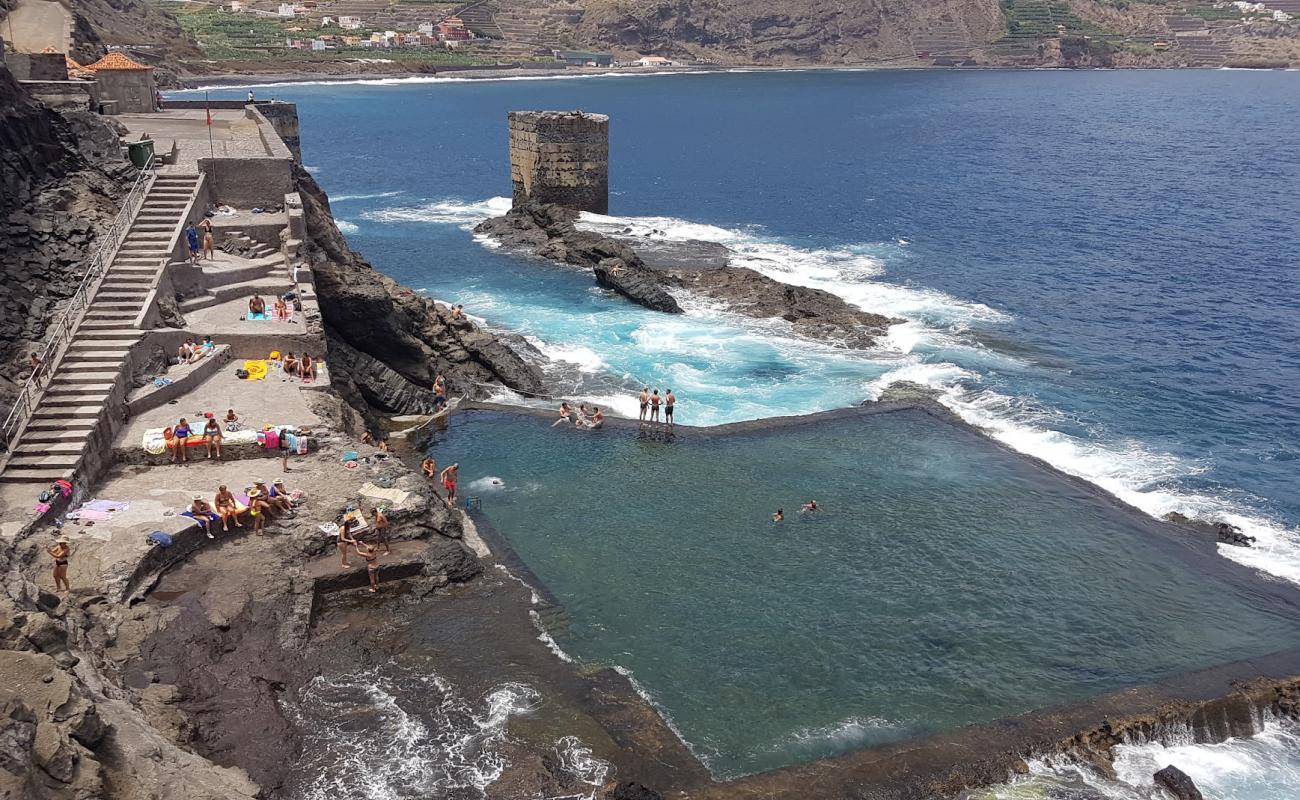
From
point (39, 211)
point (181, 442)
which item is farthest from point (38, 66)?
point (181, 442)

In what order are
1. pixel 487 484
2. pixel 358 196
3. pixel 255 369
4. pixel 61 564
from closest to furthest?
pixel 61 564 < pixel 255 369 < pixel 487 484 < pixel 358 196

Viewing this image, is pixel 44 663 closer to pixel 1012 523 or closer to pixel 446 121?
pixel 1012 523

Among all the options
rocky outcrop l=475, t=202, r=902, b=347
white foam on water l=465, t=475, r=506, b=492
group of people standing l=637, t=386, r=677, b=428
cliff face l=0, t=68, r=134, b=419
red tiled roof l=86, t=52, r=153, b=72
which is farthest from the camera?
rocky outcrop l=475, t=202, r=902, b=347

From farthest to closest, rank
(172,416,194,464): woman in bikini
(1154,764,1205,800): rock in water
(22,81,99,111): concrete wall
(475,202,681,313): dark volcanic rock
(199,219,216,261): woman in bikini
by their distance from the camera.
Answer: (475,202,681,313): dark volcanic rock < (22,81,99,111): concrete wall < (199,219,216,261): woman in bikini < (172,416,194,464): woman in bikini < (1154,764,1205,800): rock in water

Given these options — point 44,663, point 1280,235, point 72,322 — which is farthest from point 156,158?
point 1280,235

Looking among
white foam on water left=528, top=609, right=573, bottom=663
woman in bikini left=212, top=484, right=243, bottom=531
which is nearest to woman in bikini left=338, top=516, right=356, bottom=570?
woman in bikini left=212, top=484, right=243, bottom=531

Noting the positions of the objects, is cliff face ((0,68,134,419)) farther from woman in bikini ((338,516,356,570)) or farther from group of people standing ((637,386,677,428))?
group of people standing ((637,386,677,428))

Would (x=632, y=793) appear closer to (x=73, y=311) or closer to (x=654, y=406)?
(x=654, y=406)

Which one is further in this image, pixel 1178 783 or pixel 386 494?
pixel 386 494
